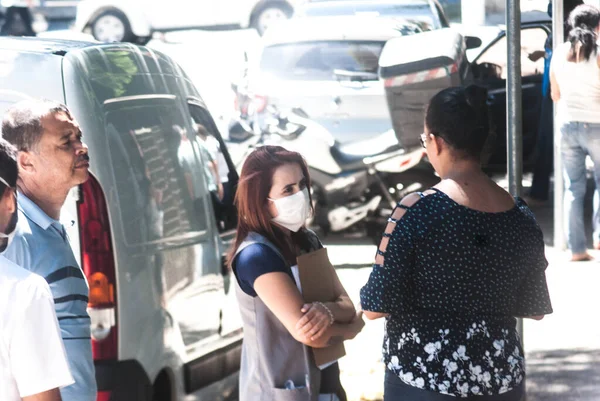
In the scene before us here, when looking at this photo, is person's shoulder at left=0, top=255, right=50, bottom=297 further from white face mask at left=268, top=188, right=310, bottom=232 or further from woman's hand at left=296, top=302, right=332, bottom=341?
white face mask at left=268, top=188, right=310, bottom=232

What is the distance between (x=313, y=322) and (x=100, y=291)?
1.20m

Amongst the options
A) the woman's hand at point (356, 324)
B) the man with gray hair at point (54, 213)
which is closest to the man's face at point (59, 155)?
the man with gray hair at point (54, 213)

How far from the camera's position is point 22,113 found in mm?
3383

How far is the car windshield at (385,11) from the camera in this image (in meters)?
11.0

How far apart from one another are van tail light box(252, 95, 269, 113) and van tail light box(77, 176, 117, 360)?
255 inches

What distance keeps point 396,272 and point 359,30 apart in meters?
7.96

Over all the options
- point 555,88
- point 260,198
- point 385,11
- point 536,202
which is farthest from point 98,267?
point 536,202

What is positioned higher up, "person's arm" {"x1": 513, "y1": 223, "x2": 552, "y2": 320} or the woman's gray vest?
"person's arm" {"x1": 513, "y1": 223, "x2": 552, "y2": 320}

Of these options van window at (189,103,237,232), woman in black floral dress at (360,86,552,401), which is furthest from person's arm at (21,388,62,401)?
van window at (189,103,237,232)

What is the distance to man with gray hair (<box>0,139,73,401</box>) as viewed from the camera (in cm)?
228

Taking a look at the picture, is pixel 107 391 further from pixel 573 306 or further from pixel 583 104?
pixel 583 104

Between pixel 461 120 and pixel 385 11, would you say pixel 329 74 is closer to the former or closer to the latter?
pixel 385 11

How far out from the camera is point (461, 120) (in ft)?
10.1

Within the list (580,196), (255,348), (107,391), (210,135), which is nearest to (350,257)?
(580,196)
